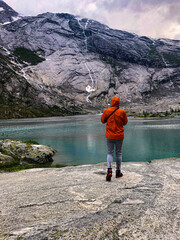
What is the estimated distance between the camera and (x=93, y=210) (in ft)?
17.8

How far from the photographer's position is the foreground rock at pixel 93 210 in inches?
168

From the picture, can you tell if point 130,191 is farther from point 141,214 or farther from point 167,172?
point 167,172

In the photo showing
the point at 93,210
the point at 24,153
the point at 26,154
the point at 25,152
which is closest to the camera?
the point at 93,210

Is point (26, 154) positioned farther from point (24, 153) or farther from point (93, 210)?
point (93, 210)

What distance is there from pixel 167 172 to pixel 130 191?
4111mm

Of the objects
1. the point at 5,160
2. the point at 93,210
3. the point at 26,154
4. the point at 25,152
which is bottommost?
the point at 26,154

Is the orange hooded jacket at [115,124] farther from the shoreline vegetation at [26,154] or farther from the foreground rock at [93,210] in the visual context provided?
the shoreline vegetation at [26,154]

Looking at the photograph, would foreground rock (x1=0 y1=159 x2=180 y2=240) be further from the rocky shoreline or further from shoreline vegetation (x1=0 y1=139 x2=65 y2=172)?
the rocky shoreline

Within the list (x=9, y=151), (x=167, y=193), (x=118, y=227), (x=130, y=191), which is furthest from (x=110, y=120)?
(x=9, y=151)

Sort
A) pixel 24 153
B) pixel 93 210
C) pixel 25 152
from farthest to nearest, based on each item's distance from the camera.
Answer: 1. pixel 25 152
2. pixel 24 153
3. pixel 93 210

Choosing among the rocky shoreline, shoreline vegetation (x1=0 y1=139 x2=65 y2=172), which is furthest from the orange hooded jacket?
the rocky shoreline

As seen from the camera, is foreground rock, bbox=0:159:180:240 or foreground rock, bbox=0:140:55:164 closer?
foreground rock, bbox=0:159:180:240

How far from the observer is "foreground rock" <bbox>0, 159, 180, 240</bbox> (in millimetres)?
4270

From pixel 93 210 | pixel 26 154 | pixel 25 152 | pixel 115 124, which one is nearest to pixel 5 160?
pixel 26 154
